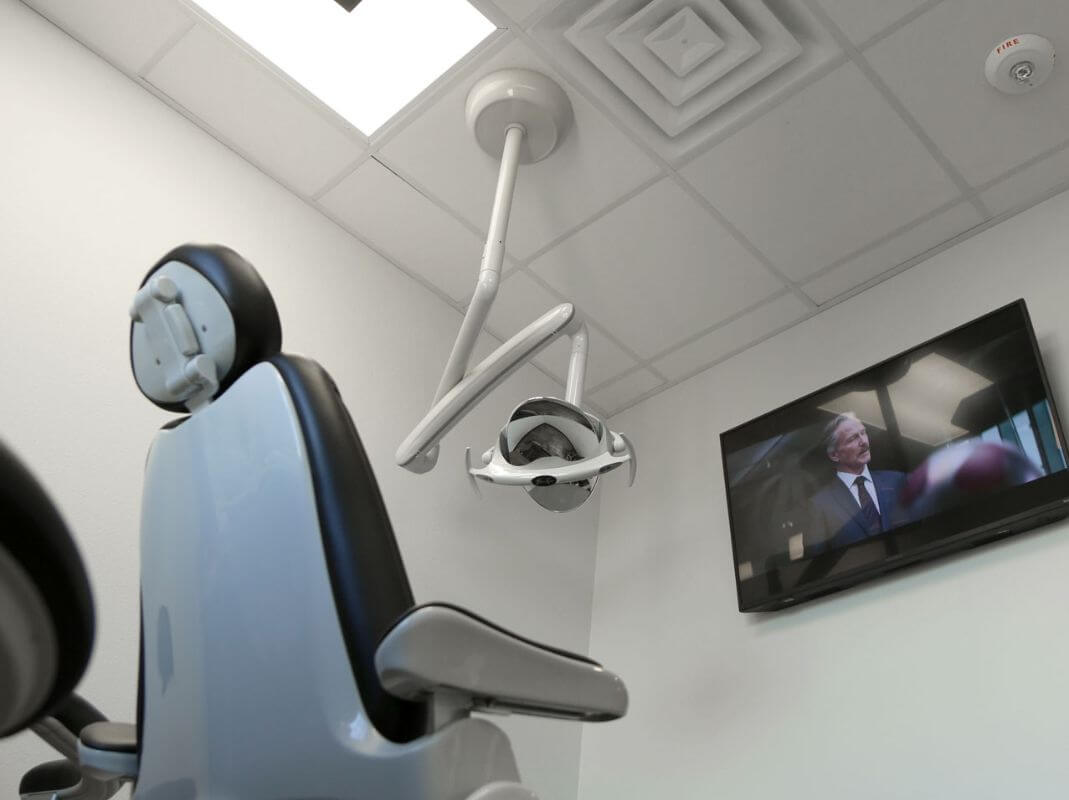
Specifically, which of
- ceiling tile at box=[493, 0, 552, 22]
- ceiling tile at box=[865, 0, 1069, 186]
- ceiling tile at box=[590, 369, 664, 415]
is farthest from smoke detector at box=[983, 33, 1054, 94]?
ceiling tile at box=[590, 369, 664, 415]

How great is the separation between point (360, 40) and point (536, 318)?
3.92 feet

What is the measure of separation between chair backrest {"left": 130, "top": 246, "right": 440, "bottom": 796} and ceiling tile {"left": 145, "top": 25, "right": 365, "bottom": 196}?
1.86 meters

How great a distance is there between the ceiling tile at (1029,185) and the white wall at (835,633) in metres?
0.05

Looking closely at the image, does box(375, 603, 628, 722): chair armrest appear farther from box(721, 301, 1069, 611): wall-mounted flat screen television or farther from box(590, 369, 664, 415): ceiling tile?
box(590, 369, 664, 415): ceiling tile

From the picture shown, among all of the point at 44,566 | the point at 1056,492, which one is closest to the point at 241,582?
the point at 44,566

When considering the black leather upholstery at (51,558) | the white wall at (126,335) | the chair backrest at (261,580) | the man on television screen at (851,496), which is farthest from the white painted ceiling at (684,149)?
the black leather upholstery at (51,558)

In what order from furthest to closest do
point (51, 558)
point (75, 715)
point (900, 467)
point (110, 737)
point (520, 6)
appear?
point (900, 467), point (520, 6), point (75, 715), point (110, 737), point (51, 558)

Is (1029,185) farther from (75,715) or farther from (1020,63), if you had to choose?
(75,715)

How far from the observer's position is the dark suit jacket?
2691 millimetres

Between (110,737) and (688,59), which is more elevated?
(688,59)

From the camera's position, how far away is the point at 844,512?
9.16 ft

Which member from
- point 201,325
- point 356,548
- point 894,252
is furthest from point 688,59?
point 356,548

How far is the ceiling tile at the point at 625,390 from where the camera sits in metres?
3.79

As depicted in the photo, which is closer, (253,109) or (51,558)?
Result: (51,558)
